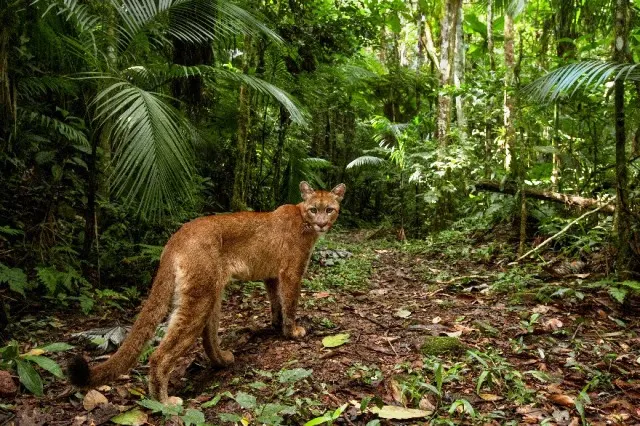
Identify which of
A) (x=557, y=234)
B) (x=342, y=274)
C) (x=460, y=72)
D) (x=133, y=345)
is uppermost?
(x=460, y=72)

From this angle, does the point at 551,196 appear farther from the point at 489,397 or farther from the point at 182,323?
the point at 182,323

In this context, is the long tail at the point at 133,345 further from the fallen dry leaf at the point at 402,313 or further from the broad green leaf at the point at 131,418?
the fallen dry leaf at the point at 402,313

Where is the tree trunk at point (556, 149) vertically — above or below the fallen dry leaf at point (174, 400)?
above

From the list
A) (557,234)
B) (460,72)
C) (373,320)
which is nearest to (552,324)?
(373,320)

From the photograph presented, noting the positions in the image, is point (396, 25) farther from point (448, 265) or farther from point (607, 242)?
point (607, 242)

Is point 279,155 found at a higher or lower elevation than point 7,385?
higher

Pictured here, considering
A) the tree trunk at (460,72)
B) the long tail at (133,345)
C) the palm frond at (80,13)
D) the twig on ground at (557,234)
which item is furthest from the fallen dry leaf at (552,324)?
the tree trunk at (460,72)

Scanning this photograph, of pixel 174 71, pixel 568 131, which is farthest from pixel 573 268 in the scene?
pixel 174 71

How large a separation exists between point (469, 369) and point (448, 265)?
4.23 meters

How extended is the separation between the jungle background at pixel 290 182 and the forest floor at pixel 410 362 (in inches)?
1.2

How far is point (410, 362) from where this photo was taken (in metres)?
3.77

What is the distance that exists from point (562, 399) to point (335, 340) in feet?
6.04

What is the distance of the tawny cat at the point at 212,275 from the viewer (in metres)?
3.35

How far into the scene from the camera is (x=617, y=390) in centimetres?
334
